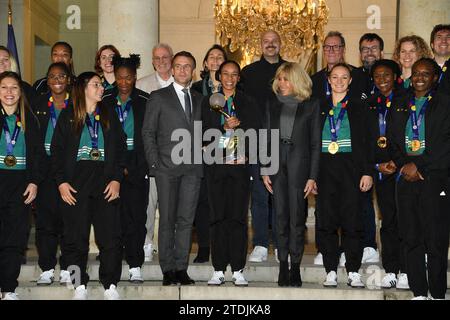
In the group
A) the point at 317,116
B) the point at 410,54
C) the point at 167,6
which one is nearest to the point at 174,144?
the point at 317,116

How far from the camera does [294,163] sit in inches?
311

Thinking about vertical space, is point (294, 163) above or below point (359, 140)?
below

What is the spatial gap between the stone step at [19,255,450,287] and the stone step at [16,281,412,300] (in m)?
0.26

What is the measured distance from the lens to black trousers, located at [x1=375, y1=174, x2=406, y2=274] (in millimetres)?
7941

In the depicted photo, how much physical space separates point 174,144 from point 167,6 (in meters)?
7.78

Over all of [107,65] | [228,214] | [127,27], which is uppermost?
[127,27]

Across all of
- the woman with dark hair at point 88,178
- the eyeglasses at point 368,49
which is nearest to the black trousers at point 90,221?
the woman with dark hair at point 88,178

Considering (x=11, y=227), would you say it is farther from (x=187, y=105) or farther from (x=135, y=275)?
(x=187, y=105)

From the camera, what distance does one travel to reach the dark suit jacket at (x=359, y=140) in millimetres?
7863

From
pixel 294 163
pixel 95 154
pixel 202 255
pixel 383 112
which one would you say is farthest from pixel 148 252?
pixel 383 112

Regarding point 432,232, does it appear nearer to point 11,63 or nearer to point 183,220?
point 183,220

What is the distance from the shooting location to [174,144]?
7969 millimetres

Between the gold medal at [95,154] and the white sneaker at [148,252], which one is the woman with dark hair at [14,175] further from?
the white sneaker at [148,252]

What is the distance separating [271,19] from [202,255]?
14.1ft
